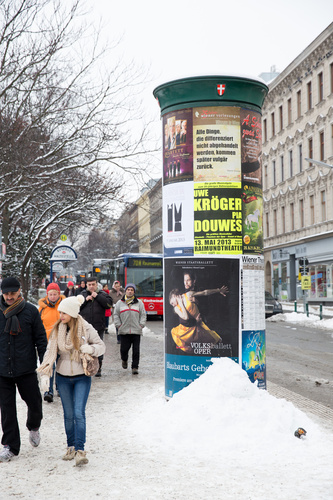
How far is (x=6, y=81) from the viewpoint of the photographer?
55.7ft

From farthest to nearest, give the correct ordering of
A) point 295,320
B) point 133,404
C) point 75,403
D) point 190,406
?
point 295,320 → point 133,404 → point 190,406 → point 75,403

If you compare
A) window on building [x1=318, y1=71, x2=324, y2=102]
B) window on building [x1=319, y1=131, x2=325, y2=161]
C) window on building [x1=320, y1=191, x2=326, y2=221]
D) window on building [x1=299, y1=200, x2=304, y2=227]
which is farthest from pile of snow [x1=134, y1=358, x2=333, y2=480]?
window on building [x1=299, y1=200, x2=304, y2=227]

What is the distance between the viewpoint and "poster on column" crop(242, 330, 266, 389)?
7.84m

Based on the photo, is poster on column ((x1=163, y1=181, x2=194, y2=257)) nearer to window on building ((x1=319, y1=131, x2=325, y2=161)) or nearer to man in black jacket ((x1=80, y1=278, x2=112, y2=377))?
man in black jacket ((x1=80, y1=278, x2=112, y2=377))

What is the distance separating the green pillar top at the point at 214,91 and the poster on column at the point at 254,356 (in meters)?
2.82

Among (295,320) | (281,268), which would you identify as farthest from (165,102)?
(281,268)

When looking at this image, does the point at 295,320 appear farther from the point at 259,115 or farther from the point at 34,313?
the point at 34,313

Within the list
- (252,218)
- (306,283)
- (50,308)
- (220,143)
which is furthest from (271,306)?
(220,143)

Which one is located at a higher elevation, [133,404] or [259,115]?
[259,115]

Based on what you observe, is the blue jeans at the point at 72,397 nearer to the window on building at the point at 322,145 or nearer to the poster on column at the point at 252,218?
the poster on column at the point at 252,218

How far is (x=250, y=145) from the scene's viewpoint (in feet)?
26.6

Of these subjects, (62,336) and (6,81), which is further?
(6,81)

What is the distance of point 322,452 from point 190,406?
1.48 metres

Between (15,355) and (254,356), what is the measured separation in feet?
9.82
